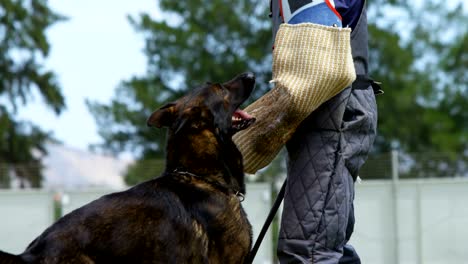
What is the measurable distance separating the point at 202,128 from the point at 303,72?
0.54 m

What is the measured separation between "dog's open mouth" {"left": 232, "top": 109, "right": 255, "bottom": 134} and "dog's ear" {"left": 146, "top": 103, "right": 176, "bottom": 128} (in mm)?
289

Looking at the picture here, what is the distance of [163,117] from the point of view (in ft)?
13.3

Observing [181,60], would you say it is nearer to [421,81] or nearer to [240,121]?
[421,81]

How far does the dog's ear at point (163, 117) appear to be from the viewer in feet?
13.2

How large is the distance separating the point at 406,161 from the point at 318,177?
747cm

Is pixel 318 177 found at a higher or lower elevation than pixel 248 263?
higher

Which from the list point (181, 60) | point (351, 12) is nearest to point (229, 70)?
point (181, 60)

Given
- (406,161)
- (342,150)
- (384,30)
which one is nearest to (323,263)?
(342,150)

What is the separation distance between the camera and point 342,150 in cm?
413

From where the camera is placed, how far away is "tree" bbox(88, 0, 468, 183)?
109 ft

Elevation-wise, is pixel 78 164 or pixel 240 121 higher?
pixel 240 121

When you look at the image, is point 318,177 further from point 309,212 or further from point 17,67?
point 17,67

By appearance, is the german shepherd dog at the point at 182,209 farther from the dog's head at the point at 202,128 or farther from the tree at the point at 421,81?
the tree at the point at 421,81

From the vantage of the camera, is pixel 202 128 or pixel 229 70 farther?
pixel 229 70
